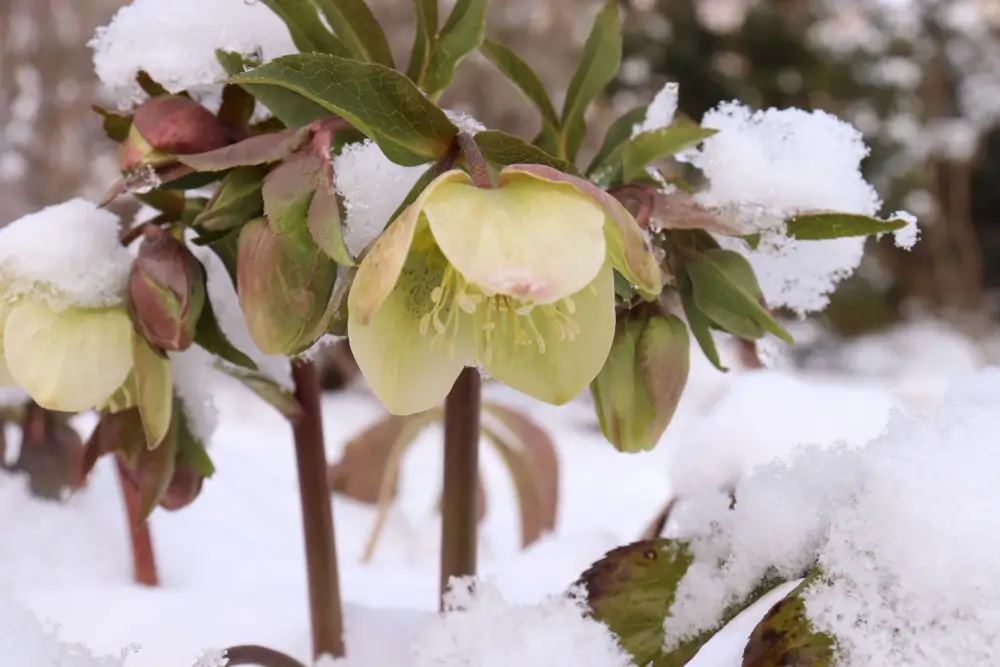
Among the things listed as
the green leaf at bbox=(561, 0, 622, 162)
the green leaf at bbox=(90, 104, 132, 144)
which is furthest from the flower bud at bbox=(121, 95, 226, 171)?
the green leaf at bbox=(561, 0, 622, 162)

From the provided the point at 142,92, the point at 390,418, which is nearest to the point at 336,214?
the point at 142,92

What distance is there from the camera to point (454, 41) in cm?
30

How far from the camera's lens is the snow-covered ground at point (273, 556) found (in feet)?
1.24

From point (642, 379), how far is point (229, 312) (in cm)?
15

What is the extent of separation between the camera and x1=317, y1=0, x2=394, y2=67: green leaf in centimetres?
30

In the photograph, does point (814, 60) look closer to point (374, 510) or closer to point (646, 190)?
point (374, 510)

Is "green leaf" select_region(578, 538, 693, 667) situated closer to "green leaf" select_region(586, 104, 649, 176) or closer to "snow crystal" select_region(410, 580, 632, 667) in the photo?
"snow crystal" select_region(410, 580, 632, 667)

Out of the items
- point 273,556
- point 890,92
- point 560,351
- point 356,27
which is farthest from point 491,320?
point 890,92

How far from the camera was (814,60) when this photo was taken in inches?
133

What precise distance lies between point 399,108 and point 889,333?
350 cm

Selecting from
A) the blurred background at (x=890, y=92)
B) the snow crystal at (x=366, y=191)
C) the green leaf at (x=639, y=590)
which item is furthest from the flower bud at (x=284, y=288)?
the blurred background at (x=890, y=92)

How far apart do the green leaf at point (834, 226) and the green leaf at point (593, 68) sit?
9 centimetres

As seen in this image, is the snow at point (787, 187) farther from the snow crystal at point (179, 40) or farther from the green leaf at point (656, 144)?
the snow crystal at point (179, 40)

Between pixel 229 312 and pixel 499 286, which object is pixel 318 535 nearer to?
pixel 229 312
